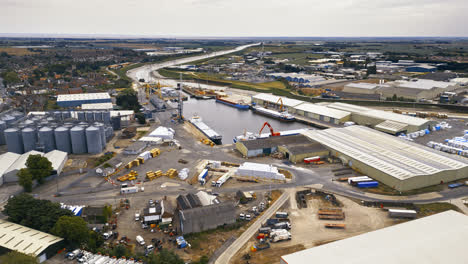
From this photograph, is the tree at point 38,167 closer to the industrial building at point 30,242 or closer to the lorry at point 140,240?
the industrial building at point 30,242

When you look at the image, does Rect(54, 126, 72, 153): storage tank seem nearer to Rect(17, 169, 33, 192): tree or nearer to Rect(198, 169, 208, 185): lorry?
Rect(17, 169, 33, 192): tree

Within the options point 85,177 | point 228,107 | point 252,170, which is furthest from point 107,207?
point 228,107

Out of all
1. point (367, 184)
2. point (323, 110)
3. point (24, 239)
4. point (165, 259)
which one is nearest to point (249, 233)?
point (165, 259)

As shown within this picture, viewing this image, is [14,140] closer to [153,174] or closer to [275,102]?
[153,174]

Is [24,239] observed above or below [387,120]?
below

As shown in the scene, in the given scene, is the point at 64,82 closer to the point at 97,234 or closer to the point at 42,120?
the point at 42,120

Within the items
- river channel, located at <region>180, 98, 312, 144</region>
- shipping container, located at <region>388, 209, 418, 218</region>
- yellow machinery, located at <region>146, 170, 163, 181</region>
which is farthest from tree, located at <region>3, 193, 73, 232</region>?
river channel, located at <region>180, 98, 312, 144</region>
